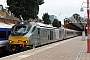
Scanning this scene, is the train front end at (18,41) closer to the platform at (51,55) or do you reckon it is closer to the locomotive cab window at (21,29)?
the locomotive cab window at (21,29)

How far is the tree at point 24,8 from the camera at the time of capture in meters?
47.0

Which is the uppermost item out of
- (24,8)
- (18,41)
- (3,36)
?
(24,8)

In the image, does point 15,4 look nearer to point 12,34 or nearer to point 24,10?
point 24,10

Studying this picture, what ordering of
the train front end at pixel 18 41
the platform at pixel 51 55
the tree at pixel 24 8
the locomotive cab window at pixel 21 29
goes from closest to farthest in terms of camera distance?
the platform at pixel 51 55 → the train front end at pixel 18 41 → the locomotive cab window at pixel 21 29 → the tree at pixel 24 8

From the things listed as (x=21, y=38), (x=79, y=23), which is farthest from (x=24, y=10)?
(x=79, y=23)

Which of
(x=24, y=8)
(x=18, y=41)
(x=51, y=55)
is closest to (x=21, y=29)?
(x=18, y=41)

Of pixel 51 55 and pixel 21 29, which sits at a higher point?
pixel 21 29

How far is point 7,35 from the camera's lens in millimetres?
23547

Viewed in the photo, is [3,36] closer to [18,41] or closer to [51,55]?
[18,41]

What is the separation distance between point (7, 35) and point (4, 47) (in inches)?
63.9

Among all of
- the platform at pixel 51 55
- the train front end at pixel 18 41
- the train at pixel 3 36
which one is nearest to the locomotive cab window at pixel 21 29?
the train front end at pixel 18 41

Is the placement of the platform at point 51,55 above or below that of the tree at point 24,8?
below

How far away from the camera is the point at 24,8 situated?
46.9 metres

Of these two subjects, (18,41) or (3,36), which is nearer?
(18,41)
